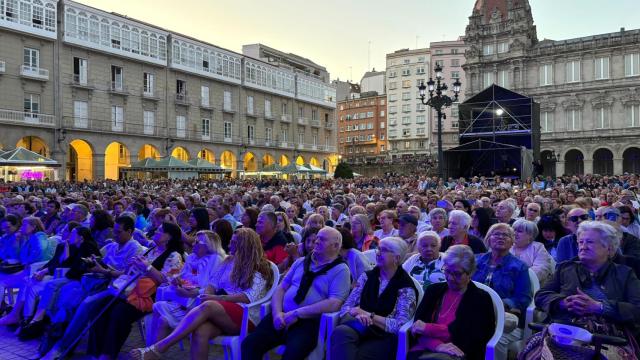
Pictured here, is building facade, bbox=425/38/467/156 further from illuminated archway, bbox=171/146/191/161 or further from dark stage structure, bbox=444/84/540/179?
illuminated archway, bbox=171/146/191/161

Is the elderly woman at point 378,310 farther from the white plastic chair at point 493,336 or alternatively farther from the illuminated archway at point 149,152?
the illuminated archway at point 149,152

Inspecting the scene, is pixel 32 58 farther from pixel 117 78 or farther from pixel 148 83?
pixel 148 83

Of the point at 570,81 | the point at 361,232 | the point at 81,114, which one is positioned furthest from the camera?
the point at 570,81

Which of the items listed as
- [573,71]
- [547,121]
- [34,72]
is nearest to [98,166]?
[34,72]

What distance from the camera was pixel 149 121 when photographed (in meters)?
44.0

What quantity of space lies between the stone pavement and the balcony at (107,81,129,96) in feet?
123

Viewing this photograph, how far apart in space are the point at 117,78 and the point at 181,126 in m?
7.58

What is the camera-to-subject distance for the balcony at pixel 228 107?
5148 cm

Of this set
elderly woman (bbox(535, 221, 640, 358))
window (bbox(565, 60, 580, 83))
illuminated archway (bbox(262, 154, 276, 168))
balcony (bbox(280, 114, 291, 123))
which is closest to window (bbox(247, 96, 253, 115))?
balcony (bbox(280, 114, 291, 123))

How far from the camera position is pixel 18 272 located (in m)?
7.19

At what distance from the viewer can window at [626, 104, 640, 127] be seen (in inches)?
2068

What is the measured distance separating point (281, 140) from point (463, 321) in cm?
5555

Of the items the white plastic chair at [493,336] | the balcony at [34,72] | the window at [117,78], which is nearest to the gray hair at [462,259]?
the white plastic chair at [493,336]

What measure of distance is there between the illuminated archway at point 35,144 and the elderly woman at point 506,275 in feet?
125
